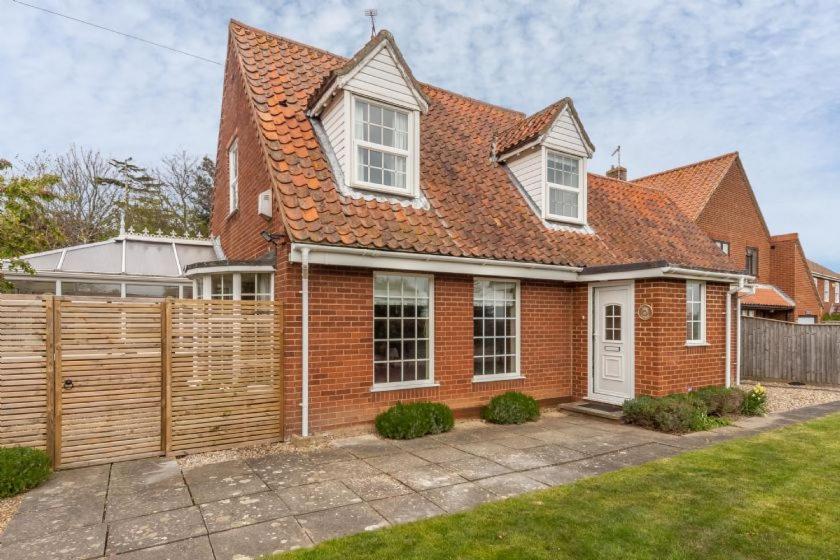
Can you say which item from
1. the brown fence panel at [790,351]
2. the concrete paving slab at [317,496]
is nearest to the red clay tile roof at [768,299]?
the brown fence panel at [790,351]

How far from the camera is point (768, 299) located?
21703 mm

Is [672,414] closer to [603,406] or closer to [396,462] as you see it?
[603,406]

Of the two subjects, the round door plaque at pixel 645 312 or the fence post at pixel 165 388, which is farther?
the round door plaque at pixel 645 312

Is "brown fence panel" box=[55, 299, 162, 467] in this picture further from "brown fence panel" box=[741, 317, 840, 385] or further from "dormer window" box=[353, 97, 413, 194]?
"brown fence panel" box=[741, 317, 840, 385]

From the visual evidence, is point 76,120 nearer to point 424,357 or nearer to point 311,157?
point 311,157

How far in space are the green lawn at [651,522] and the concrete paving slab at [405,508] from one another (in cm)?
18

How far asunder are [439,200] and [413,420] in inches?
168

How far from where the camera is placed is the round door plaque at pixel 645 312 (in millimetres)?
8844

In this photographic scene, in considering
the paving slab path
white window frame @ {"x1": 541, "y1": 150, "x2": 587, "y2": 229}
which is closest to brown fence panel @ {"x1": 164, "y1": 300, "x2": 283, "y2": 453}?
the paving slab path

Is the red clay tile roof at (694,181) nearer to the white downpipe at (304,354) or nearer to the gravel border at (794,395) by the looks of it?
the gravel border at (794,395)

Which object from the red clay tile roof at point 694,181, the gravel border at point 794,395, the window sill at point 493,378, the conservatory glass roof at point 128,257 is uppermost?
the red clay tile roof at point 694,181

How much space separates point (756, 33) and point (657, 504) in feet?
31.0

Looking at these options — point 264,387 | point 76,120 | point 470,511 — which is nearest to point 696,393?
point 470,511

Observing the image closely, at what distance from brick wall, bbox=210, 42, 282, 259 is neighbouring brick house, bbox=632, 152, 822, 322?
50.6ft
